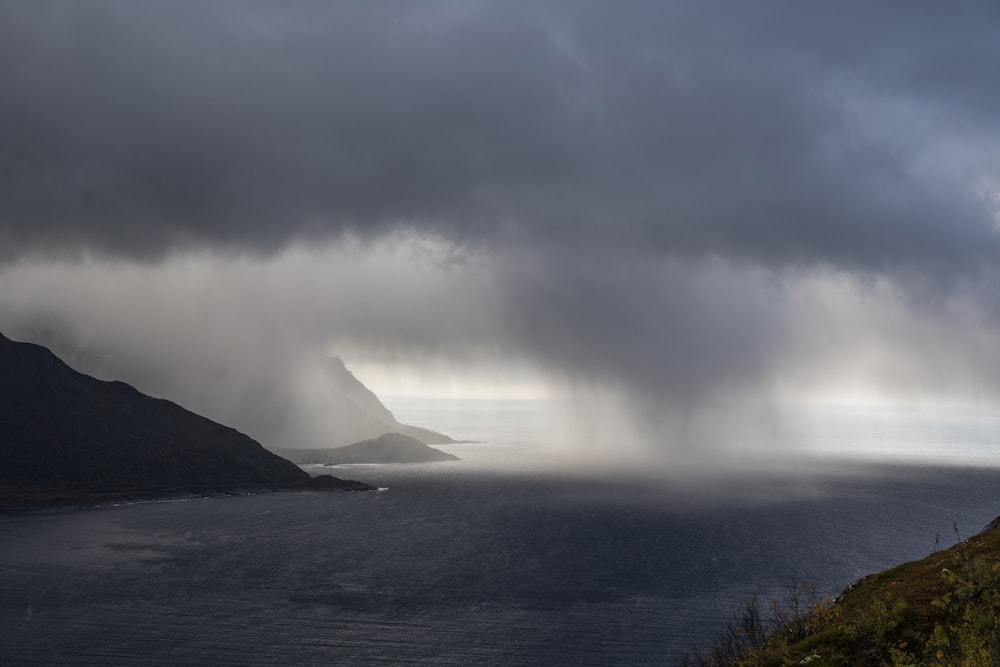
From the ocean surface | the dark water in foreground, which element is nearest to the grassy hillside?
the ocean surface

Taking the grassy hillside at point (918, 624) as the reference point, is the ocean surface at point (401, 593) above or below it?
below

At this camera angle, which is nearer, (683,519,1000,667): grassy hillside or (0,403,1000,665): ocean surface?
(683,519,1000,667): grassy hillside

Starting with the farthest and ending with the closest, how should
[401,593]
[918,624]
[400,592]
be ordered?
[400,592], [401,593], [918,624]

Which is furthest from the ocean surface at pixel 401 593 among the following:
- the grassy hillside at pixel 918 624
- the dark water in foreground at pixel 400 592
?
the grassy hillside at pixel 918 624

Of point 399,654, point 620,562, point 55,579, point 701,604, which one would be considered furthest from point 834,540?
point 55,579

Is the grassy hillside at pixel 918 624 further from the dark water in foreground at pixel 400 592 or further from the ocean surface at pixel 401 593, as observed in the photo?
the dark water in foreground at pixel 400 592

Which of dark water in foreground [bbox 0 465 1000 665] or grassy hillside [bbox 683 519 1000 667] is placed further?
dark water in foreground [bbox 0 465 1000 665]

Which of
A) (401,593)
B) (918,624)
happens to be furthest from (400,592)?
(918,624)

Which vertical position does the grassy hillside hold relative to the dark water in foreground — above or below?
above

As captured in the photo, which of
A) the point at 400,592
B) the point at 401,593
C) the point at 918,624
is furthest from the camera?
the point at 400,592

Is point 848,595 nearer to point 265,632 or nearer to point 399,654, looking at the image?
point 399,654

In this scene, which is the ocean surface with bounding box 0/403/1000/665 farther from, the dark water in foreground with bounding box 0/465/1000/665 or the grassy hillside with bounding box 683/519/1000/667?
the grassy hillside with bounding box 683/519/1000/667

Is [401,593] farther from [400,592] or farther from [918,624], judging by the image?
[918,624]

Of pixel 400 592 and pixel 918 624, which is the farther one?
pixel 400 592
